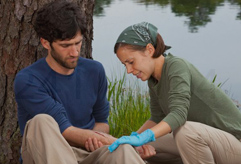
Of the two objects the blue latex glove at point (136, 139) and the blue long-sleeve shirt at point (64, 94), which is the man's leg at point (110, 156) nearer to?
the blue latex glove at point (136, 139)

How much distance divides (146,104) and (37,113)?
2.41m

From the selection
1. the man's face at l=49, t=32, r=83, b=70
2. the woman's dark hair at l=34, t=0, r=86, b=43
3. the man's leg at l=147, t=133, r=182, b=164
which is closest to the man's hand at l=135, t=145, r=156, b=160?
the man's leg at l=147, t=133, r=182, b=164

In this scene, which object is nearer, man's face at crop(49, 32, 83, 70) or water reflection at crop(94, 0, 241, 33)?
man's face at crop(49, 32, 83, 70)

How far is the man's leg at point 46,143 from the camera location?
321 cm

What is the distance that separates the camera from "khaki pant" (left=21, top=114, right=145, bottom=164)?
3203 mm

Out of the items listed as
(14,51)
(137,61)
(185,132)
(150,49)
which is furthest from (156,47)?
(14,51)

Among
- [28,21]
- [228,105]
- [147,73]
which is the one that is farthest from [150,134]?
[28,21]

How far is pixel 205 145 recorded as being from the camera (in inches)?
139

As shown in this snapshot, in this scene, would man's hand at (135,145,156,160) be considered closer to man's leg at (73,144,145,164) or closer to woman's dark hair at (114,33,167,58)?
man's leg at (73,144,145,164)

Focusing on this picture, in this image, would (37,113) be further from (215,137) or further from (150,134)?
(215,137)

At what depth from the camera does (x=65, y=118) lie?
357cm

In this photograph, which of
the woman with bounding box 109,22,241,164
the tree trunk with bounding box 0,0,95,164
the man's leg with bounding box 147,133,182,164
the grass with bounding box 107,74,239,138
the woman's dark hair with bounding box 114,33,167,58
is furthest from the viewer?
the grass with bounding box 107,74,239,138

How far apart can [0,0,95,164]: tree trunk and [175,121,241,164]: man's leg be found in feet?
4.50

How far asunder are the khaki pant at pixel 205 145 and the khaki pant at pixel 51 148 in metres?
0.41
